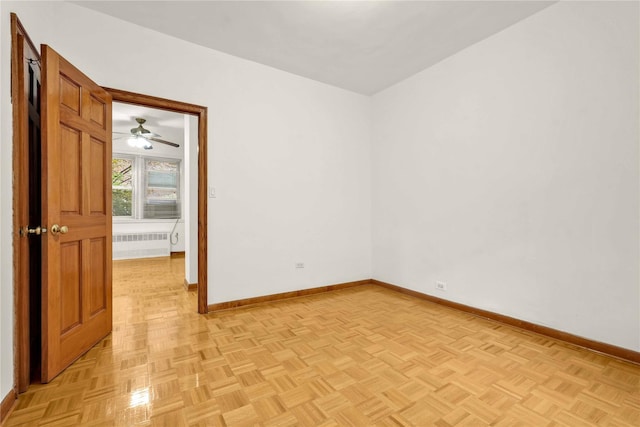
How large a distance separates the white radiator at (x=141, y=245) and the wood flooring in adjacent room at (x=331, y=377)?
13.0ft

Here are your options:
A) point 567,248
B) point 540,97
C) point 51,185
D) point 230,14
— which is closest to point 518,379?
point 567,248

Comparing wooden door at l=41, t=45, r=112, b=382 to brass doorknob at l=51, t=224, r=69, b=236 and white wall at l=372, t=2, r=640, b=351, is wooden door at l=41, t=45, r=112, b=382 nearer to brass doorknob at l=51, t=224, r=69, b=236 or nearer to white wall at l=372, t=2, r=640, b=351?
brass doorknob at l=51, t=224, r=69, b=236

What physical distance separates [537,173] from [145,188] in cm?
733

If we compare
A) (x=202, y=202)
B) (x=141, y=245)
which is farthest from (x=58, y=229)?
(x=141, y=245)

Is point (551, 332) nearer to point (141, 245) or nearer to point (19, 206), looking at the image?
point (19, 206)

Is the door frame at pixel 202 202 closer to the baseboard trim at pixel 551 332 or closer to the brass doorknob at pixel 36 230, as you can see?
the brass doorknob at pixel 36 230

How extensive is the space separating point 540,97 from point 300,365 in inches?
117

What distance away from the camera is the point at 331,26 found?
9.12 feet

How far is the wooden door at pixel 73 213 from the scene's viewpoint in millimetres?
1831

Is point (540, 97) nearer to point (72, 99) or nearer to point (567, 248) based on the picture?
point (567, 248)

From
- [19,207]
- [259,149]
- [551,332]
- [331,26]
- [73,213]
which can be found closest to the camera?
[19,207]

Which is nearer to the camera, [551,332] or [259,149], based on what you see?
[551,332]

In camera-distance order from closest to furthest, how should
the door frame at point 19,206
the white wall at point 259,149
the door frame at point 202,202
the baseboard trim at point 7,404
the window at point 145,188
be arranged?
the baseboard trim at point 7,404, the door frame at point 19,206, the white wall at point 259,149, the door frame at point 202,202, the window at point 145,188

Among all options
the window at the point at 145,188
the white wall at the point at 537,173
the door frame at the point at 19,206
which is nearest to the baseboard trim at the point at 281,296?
the white wall at the point at 537,173
